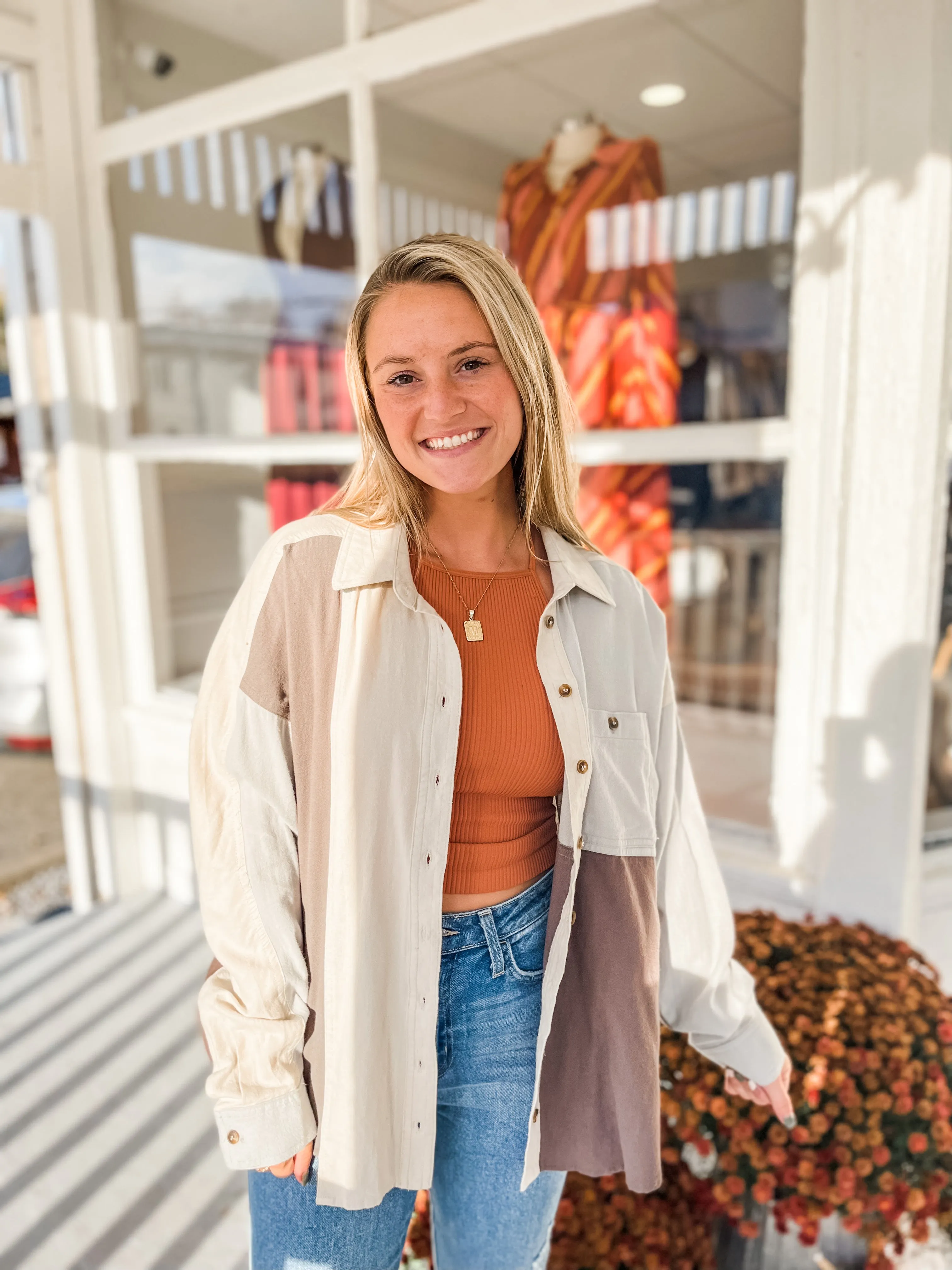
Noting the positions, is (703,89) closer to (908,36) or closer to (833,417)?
(908,36)

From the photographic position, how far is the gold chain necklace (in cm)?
106

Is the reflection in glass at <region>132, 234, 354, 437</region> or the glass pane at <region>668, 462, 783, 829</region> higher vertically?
the reflection in glass at <region>132, 234, 354, 437</region>

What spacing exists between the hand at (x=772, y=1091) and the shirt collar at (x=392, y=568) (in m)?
0.71

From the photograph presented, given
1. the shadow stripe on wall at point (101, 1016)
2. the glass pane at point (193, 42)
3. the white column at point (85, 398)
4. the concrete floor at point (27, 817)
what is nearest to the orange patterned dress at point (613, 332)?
the glass pane at point (193, 42)

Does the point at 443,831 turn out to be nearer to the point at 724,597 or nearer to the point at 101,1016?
the point at 101,1016

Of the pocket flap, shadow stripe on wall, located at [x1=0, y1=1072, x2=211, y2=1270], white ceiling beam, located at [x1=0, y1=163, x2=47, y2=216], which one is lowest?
shadow stripe on wall, located at [x1=0, y1=1072, x2=211, y2=1270]

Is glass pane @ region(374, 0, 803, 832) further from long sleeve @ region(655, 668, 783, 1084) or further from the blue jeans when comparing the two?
the blue jeans

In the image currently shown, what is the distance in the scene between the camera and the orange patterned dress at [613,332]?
7.21ft

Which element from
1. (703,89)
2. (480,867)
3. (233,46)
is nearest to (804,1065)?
(480,867)

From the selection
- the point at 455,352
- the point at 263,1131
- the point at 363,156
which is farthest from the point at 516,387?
the point at 363,156

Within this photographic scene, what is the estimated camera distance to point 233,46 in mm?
2518

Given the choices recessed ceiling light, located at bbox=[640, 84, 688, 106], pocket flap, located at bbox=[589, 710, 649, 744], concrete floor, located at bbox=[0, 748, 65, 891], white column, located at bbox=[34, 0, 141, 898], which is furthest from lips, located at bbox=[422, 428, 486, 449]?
concrete floor, located at bbox=[0, 748, 65, 891]

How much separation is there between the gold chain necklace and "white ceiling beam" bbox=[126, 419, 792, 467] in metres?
0.28

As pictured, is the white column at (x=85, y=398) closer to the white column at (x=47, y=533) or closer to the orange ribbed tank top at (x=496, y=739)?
the white column at (x=47, y=533)
